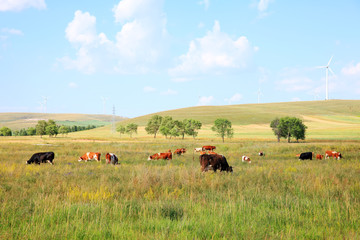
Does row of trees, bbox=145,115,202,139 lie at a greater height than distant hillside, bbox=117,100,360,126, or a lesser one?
lesser

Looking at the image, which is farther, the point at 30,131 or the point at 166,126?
the point at 30,131

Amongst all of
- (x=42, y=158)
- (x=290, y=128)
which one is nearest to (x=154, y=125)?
(x=290, y=128)

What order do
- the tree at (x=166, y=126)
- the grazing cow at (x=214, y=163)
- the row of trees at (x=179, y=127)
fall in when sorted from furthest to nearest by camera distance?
the tree at (x=166, y=126), the row of trees at (x=179, y=127), the grazing cow at (x=214, y=163)

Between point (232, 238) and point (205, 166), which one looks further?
point (205, 166)

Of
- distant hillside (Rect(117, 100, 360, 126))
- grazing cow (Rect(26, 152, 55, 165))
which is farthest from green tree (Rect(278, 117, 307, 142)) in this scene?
grazing cow (Rect(26, 152, 55, 165))

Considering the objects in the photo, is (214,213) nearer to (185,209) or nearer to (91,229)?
(185,209)

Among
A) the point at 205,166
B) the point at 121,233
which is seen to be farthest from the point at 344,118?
the point at 121,233

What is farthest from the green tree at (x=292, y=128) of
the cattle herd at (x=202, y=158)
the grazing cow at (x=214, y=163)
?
the grazing cow at (x=214, y=163)

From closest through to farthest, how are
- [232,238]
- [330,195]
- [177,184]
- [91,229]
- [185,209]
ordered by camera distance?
[232,238], [91,229], [185,209], [330,195], [177,184]

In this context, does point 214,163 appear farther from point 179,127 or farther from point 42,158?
point 179,127

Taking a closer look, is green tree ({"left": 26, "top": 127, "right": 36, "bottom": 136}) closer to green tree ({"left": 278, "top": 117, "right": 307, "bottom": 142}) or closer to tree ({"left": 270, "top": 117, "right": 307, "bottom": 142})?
tree ({"left": 270, "top": 117, "right": 307, "bottom": 142})

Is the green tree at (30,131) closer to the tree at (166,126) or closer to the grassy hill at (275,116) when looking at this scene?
the grassy hill at (275,116)

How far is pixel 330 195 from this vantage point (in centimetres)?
738

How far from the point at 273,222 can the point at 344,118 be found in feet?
489
